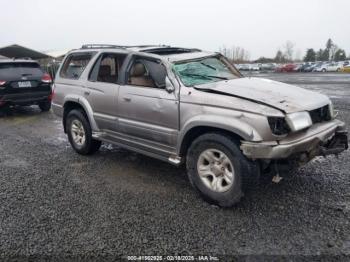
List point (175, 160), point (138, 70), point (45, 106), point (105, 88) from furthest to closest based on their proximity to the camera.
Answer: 1. point (45, 106)
2. point (105, 88)
3. point (138, 70)
4. point (175, 160)

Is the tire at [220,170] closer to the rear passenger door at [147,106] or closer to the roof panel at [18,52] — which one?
the rear passenger door at [147,106]

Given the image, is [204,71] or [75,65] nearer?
[204,71]

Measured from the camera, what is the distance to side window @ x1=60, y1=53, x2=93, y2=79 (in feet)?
18.7

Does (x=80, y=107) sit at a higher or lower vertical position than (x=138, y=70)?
lower

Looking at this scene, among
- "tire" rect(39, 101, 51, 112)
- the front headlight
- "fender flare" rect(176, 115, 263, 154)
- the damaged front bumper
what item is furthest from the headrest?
"tire" rect(39, 101, 51, 112)

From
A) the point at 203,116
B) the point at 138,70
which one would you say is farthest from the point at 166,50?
the point at 203,116

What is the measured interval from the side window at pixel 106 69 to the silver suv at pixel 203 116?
0.02 meters

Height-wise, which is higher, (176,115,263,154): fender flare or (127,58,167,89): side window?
(127,58,167,89): side window

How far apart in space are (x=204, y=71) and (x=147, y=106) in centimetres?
93

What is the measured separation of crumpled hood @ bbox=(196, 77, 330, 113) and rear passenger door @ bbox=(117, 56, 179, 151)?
515mm

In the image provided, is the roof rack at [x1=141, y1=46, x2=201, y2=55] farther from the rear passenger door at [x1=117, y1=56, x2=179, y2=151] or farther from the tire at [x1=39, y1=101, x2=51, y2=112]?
the tire at [x1=39, y1=101, x2=51, y2=112]

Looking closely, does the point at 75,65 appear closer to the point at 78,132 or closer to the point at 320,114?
the point at 78,132

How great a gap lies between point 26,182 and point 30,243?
1.77 metres

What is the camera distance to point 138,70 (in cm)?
466
